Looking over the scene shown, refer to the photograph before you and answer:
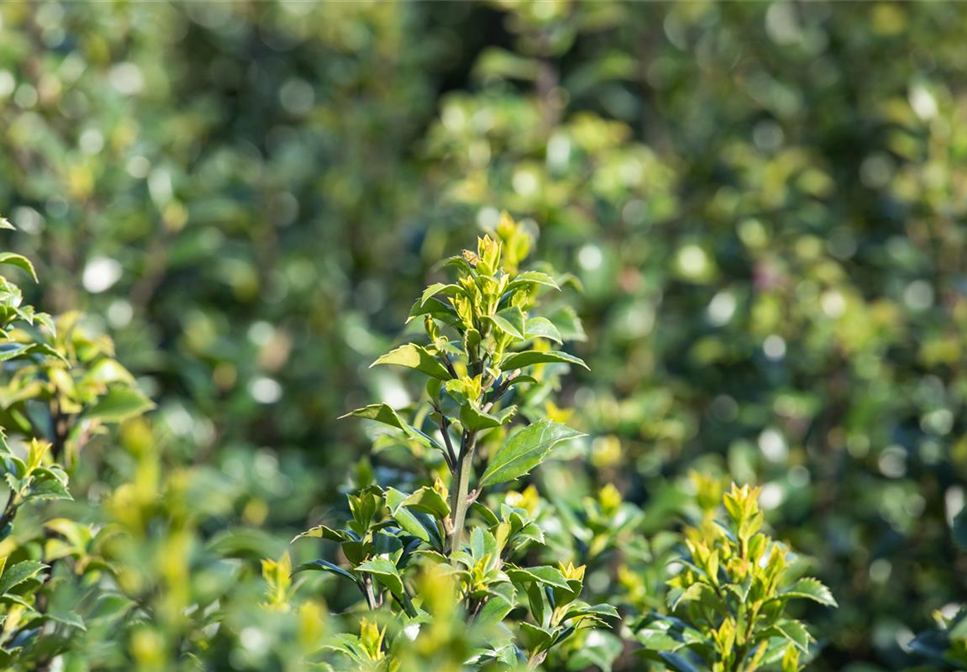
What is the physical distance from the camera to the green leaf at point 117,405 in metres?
1.75

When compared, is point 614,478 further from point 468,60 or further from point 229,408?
point 468,60

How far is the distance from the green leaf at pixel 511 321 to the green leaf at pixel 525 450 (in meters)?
0.16

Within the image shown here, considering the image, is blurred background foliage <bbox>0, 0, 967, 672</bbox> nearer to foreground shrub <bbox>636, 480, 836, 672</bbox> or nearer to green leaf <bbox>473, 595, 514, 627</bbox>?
foreground shrub <bbox>636, 480, 836, 672</bbox>

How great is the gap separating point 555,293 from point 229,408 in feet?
2.98

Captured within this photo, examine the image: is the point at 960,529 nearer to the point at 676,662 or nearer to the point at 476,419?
the point at 676,662

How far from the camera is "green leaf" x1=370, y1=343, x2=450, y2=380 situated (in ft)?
4.46

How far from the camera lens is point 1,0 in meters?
2.70

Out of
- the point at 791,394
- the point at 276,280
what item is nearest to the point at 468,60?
the point at 276,280

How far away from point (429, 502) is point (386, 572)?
0.38ft

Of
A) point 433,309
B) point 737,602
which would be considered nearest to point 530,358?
point 433,309

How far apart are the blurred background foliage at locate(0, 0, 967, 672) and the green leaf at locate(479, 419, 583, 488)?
1.23ft

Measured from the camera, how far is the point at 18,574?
1.40 metres

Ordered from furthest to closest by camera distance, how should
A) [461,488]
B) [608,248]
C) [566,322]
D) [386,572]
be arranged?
[608,248], [566,322], [461,488], [386,572]

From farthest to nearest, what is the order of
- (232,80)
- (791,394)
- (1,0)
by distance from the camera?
(232,80), (1,0), (791,394)
